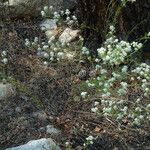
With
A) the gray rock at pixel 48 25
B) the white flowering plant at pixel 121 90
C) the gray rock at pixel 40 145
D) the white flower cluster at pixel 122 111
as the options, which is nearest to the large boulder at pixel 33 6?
the gray rock at pixel 48 25

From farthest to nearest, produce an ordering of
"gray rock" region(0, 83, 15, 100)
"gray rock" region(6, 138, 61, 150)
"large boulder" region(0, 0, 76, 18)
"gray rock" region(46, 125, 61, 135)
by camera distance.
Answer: "large boulder" region(0, 0, 76, 18), "gray rock" region(0, 83, 15, 100), "gray rock" region(46, 125, 61, 135), "gray rock" region(6, 138, 61, 150)

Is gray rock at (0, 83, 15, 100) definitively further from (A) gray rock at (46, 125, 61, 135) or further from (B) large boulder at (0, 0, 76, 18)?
(B) large boulder at (0, 0, 76, 18)

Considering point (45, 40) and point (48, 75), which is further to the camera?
point (45, 40)

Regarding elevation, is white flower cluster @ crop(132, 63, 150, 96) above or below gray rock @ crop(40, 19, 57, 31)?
above

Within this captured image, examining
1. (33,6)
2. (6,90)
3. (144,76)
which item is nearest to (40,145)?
(144,76)

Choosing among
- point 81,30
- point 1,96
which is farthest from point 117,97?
point 81,30

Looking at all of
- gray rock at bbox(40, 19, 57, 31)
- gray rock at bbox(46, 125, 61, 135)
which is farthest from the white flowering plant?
gray rock at bbox(40, 19, 57, 31)

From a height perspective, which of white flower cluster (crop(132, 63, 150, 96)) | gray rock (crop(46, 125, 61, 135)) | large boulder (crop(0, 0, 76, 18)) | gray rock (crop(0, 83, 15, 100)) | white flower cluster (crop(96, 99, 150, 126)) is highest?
white flower cluster (crop(132, 63, 150, 96))

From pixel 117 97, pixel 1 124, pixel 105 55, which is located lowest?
pixel 1 124

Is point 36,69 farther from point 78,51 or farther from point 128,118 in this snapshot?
point 128,118
